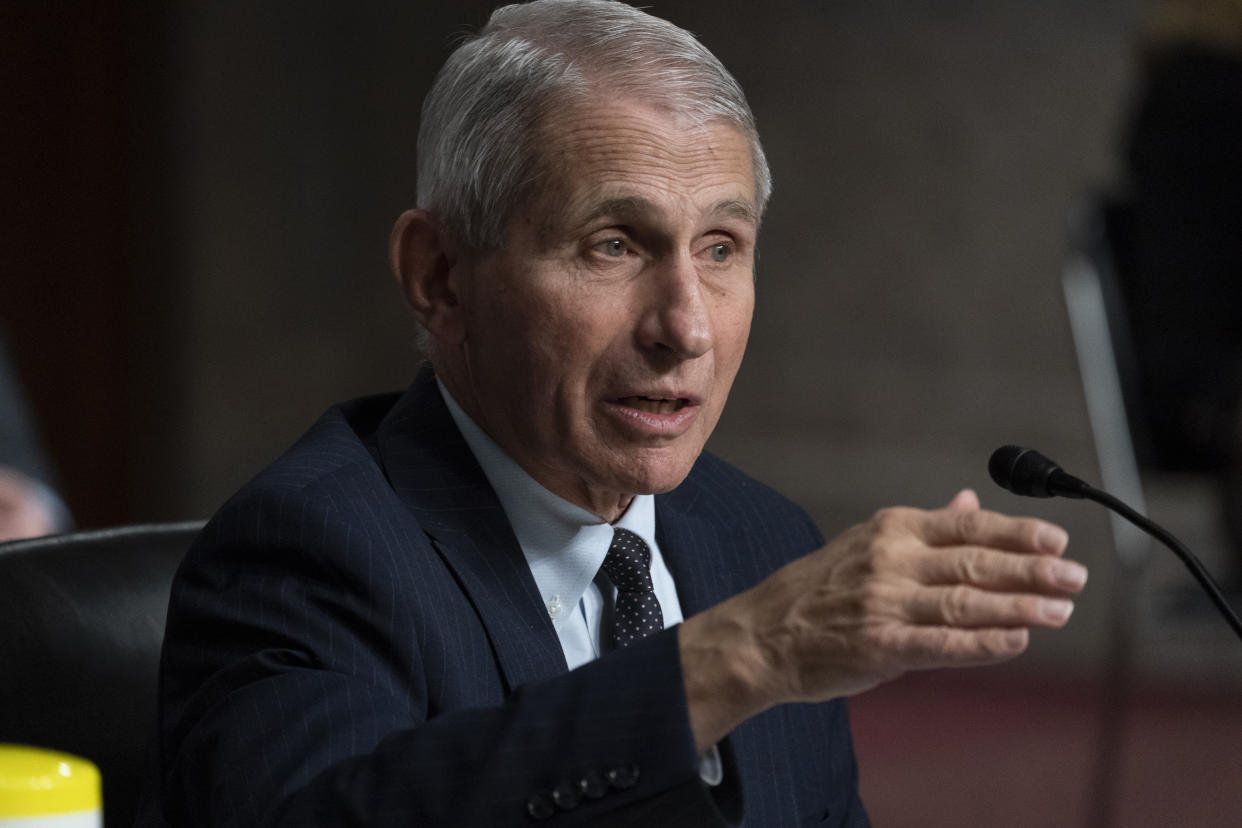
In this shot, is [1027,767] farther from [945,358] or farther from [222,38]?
[222,38]

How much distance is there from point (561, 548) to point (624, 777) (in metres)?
0.49

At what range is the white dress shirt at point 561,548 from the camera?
57.3 inches

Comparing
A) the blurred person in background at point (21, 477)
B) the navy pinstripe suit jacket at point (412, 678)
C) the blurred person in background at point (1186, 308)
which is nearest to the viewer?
the navy pinstripe suit jacket at point (412, 678)

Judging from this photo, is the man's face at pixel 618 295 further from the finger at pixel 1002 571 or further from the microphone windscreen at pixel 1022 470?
the finger at pixel 1002 571

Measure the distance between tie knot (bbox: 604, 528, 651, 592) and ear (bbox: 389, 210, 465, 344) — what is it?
265 mm

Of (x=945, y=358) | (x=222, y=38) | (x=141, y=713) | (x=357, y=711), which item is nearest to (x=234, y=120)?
(x=222, y=38)

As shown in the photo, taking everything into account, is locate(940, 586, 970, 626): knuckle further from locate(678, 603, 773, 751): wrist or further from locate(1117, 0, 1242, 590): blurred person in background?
locate(1117, 0, 1242, 590): blurred person in background

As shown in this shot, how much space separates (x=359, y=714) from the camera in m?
1.12

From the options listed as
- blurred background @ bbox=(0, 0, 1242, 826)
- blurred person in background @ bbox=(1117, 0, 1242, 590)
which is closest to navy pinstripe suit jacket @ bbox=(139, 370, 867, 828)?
blurred person in background @ bbox=(1117, 0, 1242, 590)

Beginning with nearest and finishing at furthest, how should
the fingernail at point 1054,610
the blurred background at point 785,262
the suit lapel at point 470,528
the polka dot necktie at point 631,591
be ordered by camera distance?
the fingernail at point 1054,610, the suit lapel at point 470,528, the polka dot necktie at point 631,591, the blurred background at point 785,262

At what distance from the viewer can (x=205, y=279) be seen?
561 cm

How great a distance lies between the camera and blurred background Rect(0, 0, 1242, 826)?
5.30 m

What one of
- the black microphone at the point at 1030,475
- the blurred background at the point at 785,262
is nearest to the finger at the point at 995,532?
the black microphone at the point at 1030,475

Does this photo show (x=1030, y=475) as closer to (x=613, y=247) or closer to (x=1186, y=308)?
(x=613, y=247)
